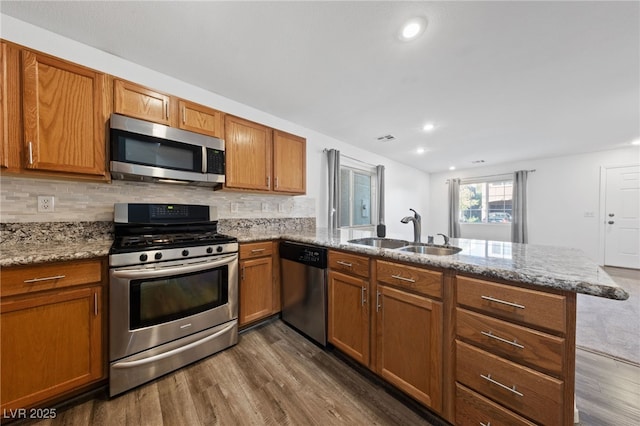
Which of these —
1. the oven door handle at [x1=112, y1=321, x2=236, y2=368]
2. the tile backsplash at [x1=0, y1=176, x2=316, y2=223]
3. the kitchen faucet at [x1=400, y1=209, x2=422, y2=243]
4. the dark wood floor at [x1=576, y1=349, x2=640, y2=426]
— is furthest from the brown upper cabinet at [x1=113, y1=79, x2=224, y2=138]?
the dark wood floor at [x1=576, y1=349, x2=640, y2=426]

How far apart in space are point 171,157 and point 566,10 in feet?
9.66

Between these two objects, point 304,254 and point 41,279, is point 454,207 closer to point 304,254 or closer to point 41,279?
point 304,254

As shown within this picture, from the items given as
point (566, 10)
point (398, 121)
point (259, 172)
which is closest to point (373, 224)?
point (398, 121)

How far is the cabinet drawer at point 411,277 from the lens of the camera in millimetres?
1220

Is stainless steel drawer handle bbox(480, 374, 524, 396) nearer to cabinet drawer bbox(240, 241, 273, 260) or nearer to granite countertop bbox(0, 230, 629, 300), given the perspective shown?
granite countertop bbox(0, 230, 629, 300)

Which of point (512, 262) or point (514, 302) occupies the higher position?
point (512, 262)

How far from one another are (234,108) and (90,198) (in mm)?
1617

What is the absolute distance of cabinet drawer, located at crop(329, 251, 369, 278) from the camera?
1588mm

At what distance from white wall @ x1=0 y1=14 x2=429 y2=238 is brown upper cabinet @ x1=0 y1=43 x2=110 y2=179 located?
0.37 m

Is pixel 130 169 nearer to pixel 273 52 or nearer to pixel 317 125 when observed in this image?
pixel 273 52

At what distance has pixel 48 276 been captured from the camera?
1.27 metres

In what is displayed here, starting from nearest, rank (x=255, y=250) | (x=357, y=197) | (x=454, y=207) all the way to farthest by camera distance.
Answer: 1. (x=255, y=250)
2. (x=357, y=197)
3. (x=454, y=207)

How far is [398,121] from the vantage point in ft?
10.5

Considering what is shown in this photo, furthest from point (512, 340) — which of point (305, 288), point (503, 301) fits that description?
point (305, 288)
